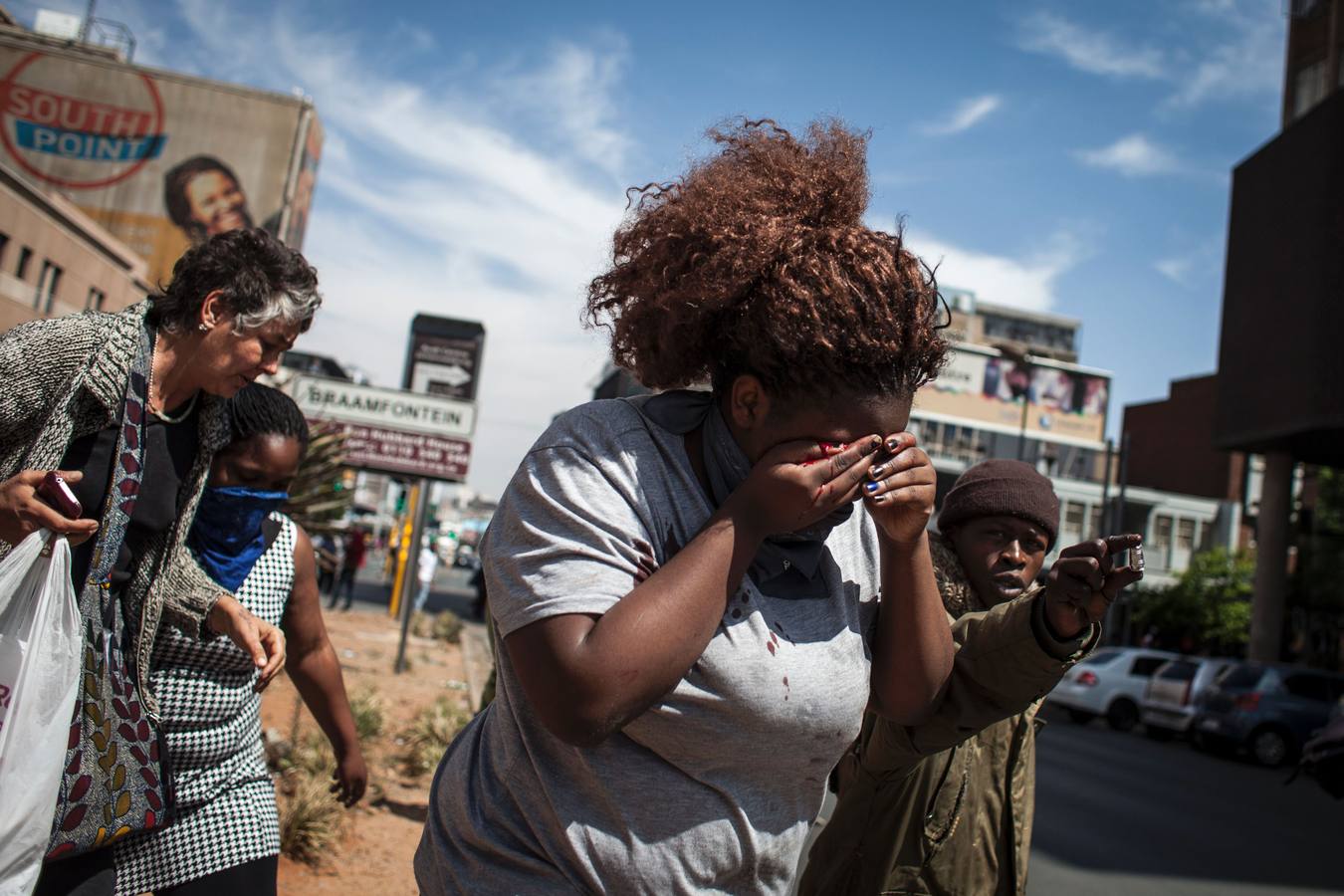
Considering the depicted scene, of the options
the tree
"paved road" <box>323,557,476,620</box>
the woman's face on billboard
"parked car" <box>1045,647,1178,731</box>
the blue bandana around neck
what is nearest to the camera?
the blue bandana around neck

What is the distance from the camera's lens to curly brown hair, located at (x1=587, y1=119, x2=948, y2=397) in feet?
4.96

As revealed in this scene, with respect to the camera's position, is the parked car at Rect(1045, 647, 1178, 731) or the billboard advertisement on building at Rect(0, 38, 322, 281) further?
the billboard advertisement on building at Rect(0, 38, 322, 281)

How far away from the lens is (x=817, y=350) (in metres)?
1.49

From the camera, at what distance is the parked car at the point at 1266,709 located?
Result: 1661 cm

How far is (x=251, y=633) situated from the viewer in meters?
2.43

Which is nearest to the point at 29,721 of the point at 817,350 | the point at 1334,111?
the point at 817,350

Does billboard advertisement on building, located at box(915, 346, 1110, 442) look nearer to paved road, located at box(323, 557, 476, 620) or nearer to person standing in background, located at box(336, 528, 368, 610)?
paved road, located at box(323, 557, 476, 620)

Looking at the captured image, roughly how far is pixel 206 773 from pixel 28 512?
2.83 ft

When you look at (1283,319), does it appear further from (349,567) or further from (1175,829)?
(349,567)

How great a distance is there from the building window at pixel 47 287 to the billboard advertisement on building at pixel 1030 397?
5247 cm

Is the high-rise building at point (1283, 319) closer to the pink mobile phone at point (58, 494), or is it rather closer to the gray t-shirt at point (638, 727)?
the gray t-shirt at point (638, 727)

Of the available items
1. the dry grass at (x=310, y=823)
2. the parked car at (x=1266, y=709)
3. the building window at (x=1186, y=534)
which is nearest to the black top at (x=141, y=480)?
the dry grass at (x=310, y=823)

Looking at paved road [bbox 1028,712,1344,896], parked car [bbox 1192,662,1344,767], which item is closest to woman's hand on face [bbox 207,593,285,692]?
paved road [bbox 1028,712,1344,896]

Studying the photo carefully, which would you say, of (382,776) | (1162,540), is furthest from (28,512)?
(1162,540)
